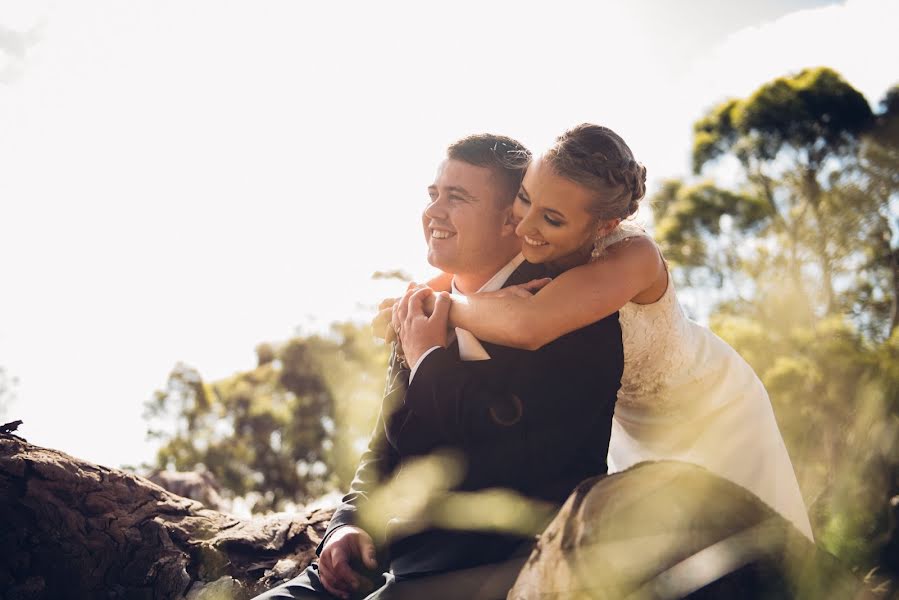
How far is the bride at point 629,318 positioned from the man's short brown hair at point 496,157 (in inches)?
9.6

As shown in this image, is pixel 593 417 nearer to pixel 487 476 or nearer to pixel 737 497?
pixel 487 476

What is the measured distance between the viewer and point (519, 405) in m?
2.44

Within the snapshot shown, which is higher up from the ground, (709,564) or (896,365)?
(709,564)

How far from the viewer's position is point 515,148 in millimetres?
3166

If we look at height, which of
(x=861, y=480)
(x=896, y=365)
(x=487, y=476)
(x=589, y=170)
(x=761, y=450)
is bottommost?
(x=896, y=365)

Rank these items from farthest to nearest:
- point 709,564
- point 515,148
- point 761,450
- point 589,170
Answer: point 761,450
point 515,148
point 589,170
point 709,564

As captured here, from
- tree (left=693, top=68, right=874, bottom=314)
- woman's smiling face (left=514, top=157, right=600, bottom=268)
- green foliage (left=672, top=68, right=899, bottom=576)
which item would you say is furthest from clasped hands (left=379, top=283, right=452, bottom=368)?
tree (left=693, top=68, right=874, bottom=314)

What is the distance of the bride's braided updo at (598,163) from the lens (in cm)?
266

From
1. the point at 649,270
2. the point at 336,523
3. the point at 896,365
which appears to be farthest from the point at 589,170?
the point at 896,365

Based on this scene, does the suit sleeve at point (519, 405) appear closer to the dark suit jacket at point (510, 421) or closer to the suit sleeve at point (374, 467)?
the dark suit jacket at point (510, 421)

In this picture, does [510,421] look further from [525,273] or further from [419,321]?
[525,273]

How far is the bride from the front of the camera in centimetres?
256

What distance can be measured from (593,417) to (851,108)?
19.4 meters

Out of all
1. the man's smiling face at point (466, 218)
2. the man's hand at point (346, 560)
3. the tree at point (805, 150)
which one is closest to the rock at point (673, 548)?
the man's hand at point (346, 560)
